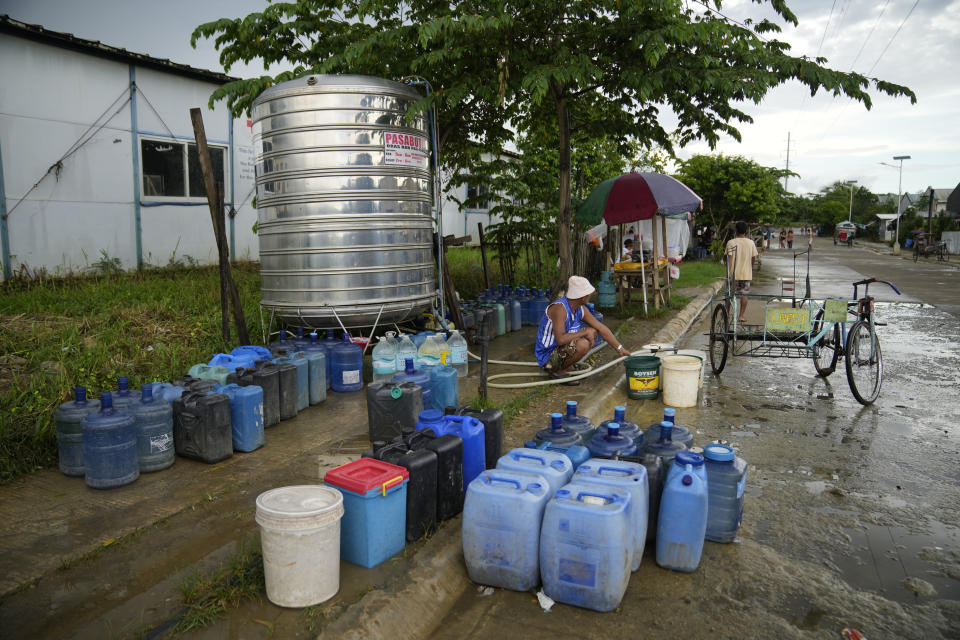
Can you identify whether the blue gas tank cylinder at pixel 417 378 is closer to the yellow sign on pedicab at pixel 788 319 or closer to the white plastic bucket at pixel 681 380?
the white plastic bucket at pixel 681 380

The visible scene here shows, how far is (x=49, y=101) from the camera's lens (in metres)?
10.6

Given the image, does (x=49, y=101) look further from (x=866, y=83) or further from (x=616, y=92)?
(x=866, y=83)

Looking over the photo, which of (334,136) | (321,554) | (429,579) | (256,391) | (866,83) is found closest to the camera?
(321,554)

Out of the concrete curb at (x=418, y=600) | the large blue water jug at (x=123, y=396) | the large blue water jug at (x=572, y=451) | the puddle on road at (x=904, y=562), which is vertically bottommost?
the puddle on road at (x=904, y=562)

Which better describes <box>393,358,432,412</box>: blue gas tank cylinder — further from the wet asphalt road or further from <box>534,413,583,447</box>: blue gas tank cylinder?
the wet asphalt road

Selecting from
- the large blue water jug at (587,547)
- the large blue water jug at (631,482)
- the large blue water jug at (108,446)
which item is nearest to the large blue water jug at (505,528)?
the large blue water jug at (587,547)

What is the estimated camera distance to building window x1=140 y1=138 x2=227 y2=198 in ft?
40.2

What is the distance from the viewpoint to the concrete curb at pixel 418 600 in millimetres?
2885

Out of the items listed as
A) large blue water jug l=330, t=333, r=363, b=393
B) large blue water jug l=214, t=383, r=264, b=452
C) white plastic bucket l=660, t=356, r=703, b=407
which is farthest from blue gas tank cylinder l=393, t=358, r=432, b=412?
white plastic bucket l=660, t=356, r=703, b=407

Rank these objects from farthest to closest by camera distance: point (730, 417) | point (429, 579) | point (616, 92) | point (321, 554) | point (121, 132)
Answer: point (121, 132) < point (616, 92) < point (730, 417) < point (429, 579) < point (321, 554)

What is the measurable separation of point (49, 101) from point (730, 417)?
1168cm

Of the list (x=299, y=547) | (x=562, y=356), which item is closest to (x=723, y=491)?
(x=299, y=547)

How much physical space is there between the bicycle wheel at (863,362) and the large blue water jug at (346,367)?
540 centimetres

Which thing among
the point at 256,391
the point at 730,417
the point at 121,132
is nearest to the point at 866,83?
the point at 730,417
